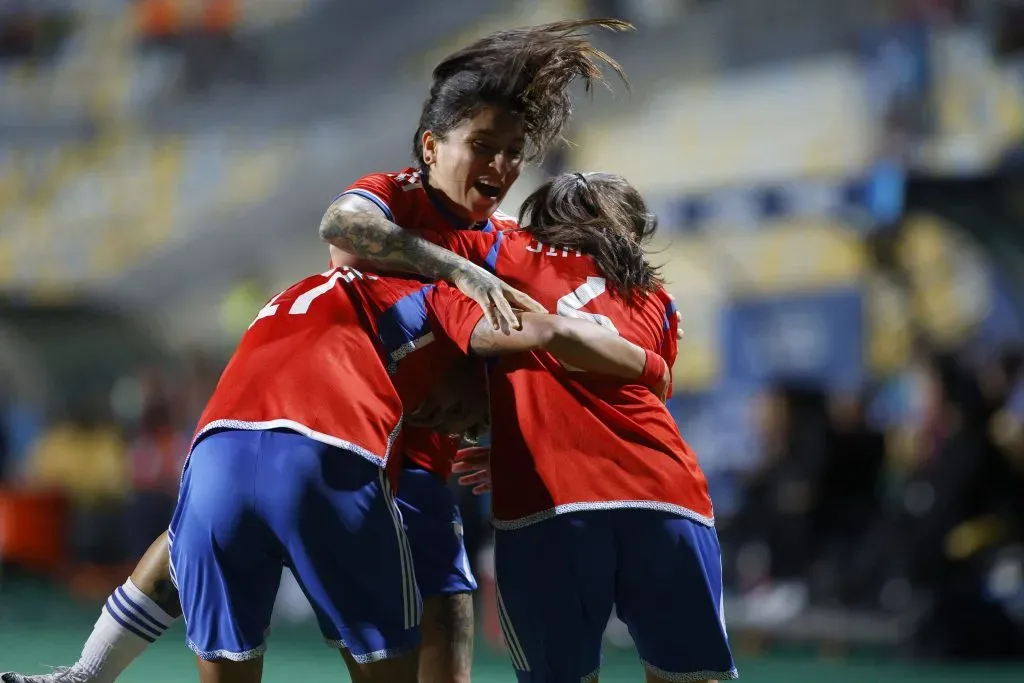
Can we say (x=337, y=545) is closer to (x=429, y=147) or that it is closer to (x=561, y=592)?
(x=561, y=592)

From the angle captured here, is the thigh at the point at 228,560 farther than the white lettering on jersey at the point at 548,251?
No

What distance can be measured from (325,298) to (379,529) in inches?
23.1

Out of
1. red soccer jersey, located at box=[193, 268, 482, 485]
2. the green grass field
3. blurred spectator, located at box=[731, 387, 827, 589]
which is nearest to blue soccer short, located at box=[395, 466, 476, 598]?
red soccer jersey, located at box=[193, 268, 482, 485]

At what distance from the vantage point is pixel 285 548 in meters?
3.25

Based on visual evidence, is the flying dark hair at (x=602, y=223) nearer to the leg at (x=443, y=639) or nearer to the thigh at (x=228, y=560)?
the thigh at (x=228, y=560)

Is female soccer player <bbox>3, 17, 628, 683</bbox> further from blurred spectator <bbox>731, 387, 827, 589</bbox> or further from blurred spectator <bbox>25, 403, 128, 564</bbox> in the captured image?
blurred spectator <bbox>25, 403, 128, 564</bbox>

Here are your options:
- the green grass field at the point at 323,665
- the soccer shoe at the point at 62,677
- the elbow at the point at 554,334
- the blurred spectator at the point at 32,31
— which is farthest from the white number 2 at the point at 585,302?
the blurred spectator at the point at 32,31

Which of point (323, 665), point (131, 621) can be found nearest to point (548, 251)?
point (131, 621)

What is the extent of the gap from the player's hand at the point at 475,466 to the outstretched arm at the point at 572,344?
2.32 feet

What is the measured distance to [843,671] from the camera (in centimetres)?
716

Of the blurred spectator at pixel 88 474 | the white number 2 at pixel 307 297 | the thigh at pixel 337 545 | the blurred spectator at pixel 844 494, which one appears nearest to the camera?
the thigh at pixel 337 545

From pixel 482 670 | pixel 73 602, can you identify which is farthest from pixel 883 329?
pixel 73 602

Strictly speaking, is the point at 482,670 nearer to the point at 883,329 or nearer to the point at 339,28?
the point at 883,329

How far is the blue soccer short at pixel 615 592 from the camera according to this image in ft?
10.9
